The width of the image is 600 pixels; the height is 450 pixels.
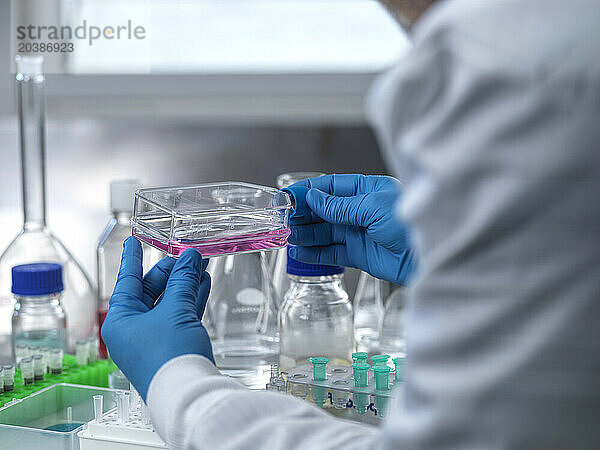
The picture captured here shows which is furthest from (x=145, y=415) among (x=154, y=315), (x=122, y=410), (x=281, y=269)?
(x=281, y=269)

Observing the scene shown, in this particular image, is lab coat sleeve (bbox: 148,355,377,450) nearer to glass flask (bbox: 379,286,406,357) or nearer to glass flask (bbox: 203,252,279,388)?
glass flask (bbox: 203,252,279,388)

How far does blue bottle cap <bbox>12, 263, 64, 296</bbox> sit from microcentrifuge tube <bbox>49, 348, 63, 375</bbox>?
7 cm

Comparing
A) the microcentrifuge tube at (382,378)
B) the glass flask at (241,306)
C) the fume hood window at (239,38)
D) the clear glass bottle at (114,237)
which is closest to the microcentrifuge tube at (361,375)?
the microcentrifuge tube at (382,378)

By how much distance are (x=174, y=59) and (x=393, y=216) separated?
86 cm

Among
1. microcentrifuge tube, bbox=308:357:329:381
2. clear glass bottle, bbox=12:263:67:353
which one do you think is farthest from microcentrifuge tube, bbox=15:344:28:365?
microcentrifuge tube, bbox=308:357:329:381

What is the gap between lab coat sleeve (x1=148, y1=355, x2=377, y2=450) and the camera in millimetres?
508

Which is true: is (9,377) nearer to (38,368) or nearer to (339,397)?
(38,368)

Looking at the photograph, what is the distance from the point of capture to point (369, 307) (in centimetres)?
117

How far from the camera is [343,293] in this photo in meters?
0.96

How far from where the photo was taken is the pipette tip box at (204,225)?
0.74m

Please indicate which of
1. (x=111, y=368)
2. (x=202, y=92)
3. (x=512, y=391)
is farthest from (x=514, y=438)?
(x=202, y=92)

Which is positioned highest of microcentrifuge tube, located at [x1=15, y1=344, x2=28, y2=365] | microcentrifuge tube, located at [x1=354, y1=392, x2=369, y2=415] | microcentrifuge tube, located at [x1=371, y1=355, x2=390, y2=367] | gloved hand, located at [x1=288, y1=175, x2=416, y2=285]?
gloved hand, located at [x1=288, y1=175, x2=416, y2=285]

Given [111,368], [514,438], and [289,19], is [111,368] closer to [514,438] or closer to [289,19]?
[514,438]

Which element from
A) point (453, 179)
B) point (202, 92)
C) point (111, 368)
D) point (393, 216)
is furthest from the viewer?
point (202, 92)
